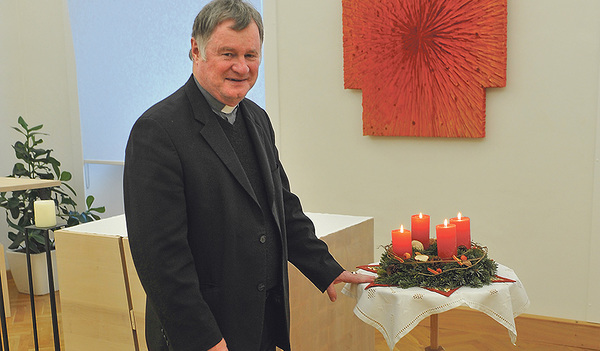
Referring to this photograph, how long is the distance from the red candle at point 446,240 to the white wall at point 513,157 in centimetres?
155

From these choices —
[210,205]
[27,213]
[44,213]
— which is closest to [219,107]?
[210,205]

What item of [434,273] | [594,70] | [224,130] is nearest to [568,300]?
[594,70]

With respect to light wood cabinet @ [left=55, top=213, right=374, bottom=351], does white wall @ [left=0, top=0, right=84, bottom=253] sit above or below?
above

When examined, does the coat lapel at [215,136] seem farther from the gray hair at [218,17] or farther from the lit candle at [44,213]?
the lit candle at [44,213]

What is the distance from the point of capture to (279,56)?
4023 millimetres

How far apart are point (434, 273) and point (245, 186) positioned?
70cm

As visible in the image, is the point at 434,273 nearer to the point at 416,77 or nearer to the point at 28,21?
the point at 416,77

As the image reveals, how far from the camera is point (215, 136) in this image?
59.1 inches

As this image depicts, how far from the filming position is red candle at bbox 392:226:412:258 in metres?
1.93

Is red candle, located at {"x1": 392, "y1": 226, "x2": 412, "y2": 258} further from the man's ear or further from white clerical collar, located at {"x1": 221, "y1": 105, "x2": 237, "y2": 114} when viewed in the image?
the man's ear

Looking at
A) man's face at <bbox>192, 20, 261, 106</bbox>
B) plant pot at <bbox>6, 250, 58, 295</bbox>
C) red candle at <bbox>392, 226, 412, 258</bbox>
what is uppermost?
man's face at <bbox>192, 20, 261, 106</bbox>

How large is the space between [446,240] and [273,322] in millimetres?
604

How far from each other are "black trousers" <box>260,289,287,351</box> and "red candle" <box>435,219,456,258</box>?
562 millimetres

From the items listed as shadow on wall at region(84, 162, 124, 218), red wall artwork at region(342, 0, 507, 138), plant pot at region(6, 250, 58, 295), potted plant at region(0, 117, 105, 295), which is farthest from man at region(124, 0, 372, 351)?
shadow on wall at region(84, 162, 124, 218)
